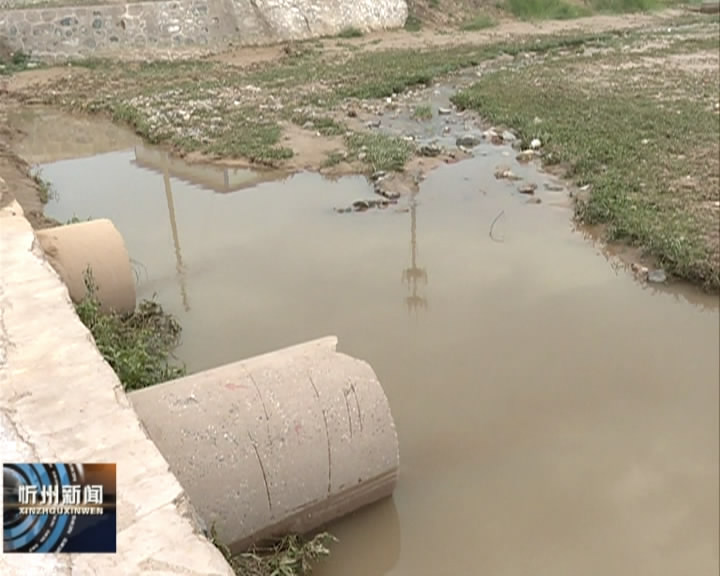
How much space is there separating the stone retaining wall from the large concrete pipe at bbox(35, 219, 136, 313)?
1334cm

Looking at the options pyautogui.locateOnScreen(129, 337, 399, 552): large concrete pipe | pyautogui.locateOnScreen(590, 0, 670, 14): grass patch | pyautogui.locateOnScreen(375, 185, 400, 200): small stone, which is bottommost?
pyautogui.locateOnScreen(590, 0, 670, 14): grass patch

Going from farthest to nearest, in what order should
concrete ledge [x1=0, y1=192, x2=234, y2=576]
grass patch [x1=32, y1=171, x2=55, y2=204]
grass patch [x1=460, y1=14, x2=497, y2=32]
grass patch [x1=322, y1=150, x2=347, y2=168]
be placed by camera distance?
1. grass patch [x1=460, y1=14, x2=497, y2=32]
2. grass patch [x1=322, y1=150, x2=347, y2=168]
3. grass patch [x1=32, y1=171, x2=55, y2=204]
4. concrete ledge [x1=0, y1=192, x2=234, y2=576]

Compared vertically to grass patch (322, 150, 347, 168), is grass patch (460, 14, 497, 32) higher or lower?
lower

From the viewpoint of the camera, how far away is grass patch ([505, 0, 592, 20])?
2645 cm

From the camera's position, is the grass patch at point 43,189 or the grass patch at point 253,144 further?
the grass patch at point 253,144

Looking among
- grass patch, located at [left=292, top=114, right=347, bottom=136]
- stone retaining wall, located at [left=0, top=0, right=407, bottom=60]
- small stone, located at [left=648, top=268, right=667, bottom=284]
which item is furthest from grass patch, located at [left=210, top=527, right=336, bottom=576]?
stone retaining wall, located at [left=0, top=0, right=407, bottom=60]

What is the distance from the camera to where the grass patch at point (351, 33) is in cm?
2126

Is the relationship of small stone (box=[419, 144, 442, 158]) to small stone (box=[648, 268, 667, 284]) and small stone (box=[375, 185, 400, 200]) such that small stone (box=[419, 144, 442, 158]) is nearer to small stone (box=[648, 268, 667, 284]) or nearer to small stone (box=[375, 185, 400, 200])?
small stone (box=[375, 185, 400, 200])

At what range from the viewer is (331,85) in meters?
14.5

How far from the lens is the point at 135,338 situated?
5.45 meters

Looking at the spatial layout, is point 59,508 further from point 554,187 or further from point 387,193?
point 554,187

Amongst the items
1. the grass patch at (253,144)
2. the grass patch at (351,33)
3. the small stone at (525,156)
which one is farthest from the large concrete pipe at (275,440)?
the grass patch at (351,33)

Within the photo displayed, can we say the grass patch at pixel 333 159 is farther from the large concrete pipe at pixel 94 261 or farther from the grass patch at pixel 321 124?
the large concrete pipe at pixel 94 261

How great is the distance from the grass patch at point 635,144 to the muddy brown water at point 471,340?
42cm
